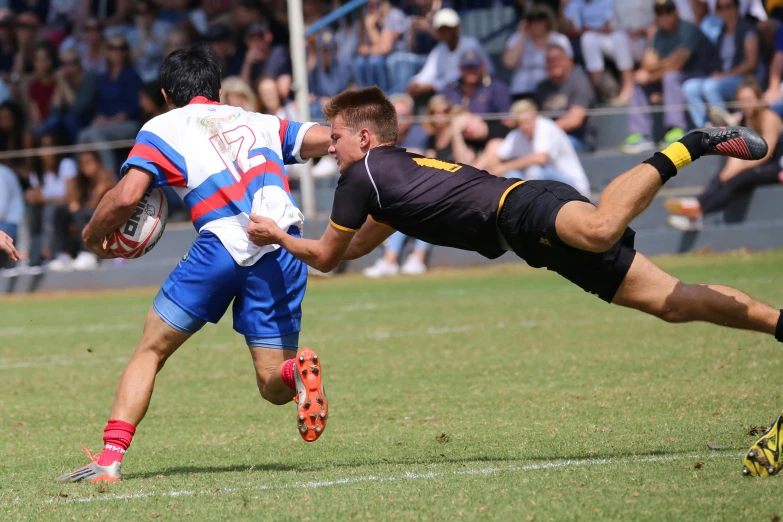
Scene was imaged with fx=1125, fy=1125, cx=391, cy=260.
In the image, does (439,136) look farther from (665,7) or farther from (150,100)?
(150,100)

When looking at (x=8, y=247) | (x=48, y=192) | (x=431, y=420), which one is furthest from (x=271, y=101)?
(x=8, y=247)

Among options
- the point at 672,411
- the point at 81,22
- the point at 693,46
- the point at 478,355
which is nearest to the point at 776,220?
the point at 693,46

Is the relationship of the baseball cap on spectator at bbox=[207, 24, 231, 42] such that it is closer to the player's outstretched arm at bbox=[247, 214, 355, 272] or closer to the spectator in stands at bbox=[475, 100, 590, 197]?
the spectator in stands at bbox=[475, 100, 590, 197]

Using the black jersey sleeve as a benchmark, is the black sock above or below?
above

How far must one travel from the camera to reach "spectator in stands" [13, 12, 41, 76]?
67.3 feet

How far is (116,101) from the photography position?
61.3 feet

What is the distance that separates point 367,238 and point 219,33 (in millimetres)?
14504

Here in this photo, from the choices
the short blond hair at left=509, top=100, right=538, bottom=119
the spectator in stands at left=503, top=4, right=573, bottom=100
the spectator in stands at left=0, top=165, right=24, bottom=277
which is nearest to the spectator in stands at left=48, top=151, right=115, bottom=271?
the spectator in stands at left=0, top=165, right=24, bottom=277

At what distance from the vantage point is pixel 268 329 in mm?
5520

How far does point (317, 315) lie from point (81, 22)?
12.3 metres

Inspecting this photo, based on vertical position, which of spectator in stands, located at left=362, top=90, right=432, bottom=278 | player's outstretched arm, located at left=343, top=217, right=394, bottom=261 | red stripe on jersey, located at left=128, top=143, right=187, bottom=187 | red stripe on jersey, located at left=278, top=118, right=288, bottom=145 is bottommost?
spectator in stands, located at left=362, top=90, right=432, bottom=278

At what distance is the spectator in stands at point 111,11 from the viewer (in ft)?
68.1

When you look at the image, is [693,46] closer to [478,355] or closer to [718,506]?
[478,355]

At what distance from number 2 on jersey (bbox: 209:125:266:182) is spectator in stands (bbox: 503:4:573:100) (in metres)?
11.5
